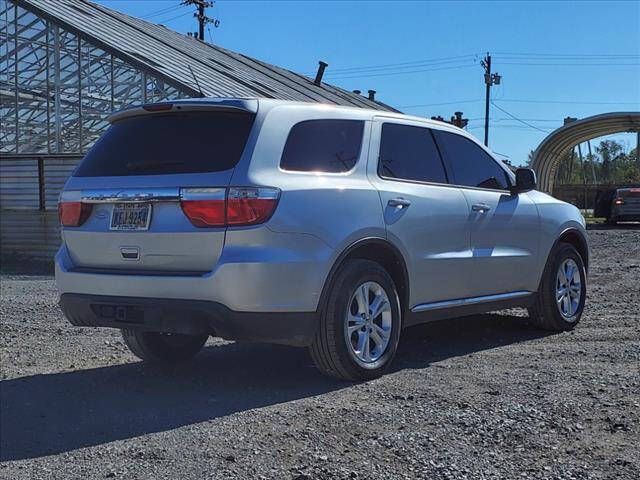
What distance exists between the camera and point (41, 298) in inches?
398

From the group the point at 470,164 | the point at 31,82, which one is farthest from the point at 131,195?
the point at 31,82

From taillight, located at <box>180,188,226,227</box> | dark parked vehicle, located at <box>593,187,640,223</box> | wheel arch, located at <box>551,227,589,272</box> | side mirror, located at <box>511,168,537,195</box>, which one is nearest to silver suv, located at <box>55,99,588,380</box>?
taillight, located at <box>180,188,226,227</box>

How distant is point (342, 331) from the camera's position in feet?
16.6

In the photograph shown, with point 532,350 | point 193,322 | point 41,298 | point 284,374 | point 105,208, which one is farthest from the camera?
point 41,298

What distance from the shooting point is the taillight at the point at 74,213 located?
17.1ft

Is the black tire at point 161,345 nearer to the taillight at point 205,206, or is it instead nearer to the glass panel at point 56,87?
the taillight at point 205,206

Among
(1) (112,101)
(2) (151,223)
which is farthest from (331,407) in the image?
(1) (112,101)

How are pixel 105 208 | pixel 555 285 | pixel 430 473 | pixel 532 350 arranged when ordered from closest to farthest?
pixel 430 473 < pixel 105 208 < pixel 532 350 < pixel 555 285

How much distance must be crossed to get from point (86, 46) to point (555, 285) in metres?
14.8

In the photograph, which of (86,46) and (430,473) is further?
(86,46)

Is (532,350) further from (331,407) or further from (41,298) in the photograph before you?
(41,298)

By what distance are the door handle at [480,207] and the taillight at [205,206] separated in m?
2.45

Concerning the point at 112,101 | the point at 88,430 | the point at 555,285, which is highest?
the point at 112,101

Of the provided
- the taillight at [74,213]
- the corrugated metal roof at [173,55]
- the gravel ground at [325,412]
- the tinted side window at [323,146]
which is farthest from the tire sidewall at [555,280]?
the corrugated metal roof at [173,55]
